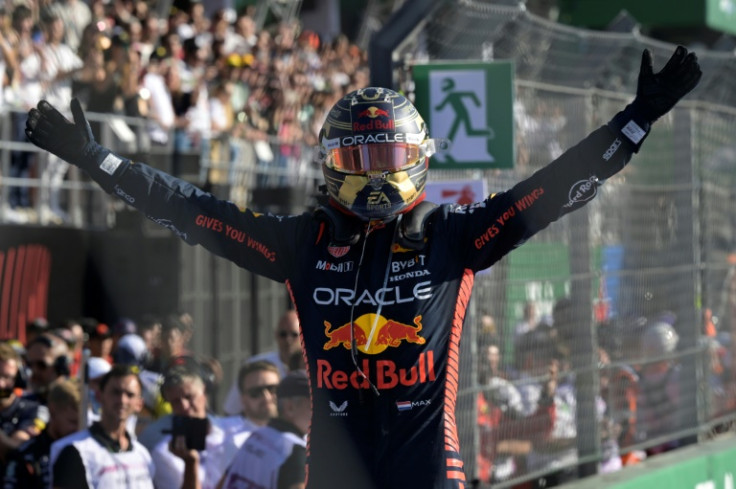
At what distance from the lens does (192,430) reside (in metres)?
6.64

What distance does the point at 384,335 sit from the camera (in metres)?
3.97

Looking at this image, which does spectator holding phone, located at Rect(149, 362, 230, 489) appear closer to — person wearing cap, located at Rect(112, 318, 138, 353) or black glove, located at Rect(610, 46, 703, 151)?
person wearing cap, located at Rect(112, 318, 138, 353)

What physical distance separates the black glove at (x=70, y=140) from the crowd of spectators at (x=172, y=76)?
6424 millimetres

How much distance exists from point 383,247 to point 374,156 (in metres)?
0.28

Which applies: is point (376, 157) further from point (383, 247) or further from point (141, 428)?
point (141, 428)

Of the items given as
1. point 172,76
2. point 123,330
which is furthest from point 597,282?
point 172,76

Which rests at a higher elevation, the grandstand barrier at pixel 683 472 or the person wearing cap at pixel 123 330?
the person wearing cap at pixel 123 330

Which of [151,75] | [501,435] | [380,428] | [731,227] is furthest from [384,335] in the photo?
[151,75]

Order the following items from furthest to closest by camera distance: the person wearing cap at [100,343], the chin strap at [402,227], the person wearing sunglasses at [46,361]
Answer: the person wearing cap at [100,343], the person wearing sunglasses at [46,361], the chin strap at [402,227]

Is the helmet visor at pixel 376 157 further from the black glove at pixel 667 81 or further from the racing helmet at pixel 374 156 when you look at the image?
the black glove at pixel 667 81

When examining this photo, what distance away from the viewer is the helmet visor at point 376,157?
13.4ft

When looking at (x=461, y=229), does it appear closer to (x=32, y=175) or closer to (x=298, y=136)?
(x=32, y=175)

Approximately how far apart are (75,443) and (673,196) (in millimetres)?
3800

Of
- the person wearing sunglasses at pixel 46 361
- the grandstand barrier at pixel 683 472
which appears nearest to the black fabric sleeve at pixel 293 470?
the grandstand barrier at pixel 683 472
